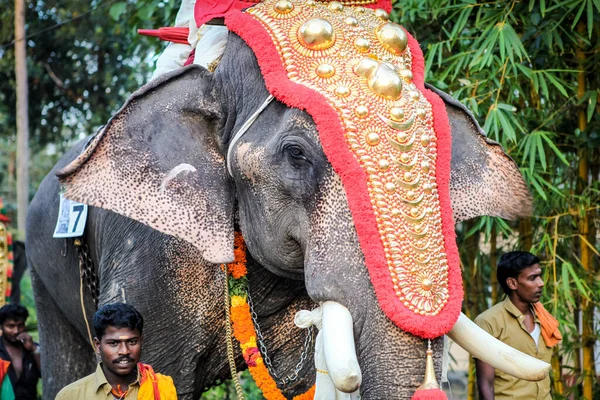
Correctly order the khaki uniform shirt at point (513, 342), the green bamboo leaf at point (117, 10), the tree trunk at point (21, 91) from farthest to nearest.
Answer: the tree trunk at point (21, 91) → the green bamboo leaf at point (117, 10) → the khaki uniform shirt at point (513, 342)

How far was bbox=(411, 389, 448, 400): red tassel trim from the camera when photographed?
2947mm

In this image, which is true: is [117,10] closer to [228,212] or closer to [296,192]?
[228,212]

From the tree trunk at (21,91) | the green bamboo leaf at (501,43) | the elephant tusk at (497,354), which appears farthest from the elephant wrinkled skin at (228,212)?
Result: the tree trunk at (21,91)

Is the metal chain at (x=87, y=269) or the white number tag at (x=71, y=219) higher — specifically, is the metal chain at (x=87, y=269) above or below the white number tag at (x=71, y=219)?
below

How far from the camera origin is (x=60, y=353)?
570 cm

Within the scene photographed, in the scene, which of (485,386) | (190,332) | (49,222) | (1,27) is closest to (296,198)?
(190,332)

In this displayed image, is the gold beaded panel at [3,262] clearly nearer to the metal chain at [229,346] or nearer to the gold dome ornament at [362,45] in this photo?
the metal chain at [229,346]

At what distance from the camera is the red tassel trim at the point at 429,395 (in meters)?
2.95

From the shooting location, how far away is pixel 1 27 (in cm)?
1150

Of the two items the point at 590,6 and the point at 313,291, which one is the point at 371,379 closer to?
the point at 313,291

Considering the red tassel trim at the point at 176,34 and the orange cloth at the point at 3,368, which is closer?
the red tassel trim at the point at 176,34

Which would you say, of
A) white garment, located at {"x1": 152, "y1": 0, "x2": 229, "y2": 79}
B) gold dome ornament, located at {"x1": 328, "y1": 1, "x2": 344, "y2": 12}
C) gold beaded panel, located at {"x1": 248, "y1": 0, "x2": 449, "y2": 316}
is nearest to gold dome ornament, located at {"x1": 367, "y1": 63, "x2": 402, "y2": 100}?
gold beaded panel, located at {"x1": 248, "y1": 0, "x2": 449, "y2": 316}

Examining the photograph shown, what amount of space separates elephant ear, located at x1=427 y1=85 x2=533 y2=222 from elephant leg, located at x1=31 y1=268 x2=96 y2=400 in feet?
8.66

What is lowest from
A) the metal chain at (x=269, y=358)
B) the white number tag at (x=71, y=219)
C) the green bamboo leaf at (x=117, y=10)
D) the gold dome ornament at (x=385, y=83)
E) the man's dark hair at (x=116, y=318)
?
the green bamboo leaf at (x=117, y=10)
